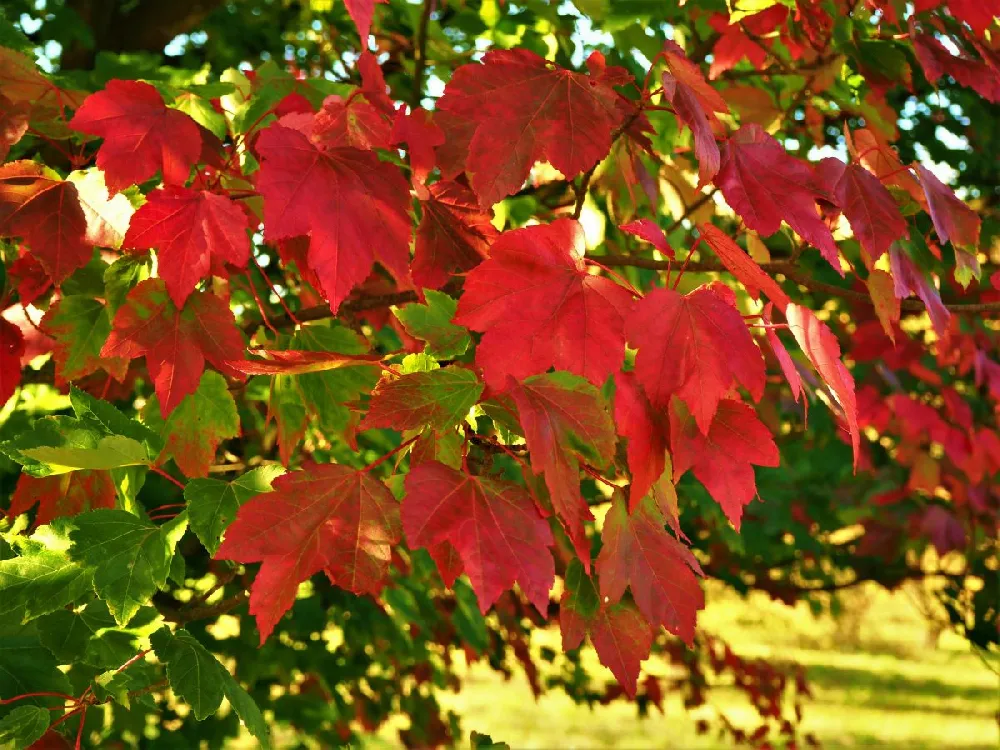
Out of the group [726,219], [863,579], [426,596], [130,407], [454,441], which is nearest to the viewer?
[454,441]

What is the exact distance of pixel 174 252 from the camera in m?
1.37

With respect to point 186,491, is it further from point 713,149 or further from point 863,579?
point 863,579

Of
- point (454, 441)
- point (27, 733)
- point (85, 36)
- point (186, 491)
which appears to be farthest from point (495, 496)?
point (85, 36)

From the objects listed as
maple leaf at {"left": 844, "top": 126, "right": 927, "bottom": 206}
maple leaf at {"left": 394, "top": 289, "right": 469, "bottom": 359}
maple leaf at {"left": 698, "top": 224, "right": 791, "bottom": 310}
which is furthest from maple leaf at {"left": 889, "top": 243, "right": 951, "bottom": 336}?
maple leaf at {"left": 394, "top": 289, "right": 469, "bottom": 359}

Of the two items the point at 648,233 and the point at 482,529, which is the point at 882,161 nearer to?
the point at 648,233

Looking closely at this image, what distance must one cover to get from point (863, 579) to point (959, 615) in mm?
383

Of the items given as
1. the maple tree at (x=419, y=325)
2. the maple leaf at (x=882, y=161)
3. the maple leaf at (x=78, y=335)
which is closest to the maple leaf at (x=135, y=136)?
the maple tree at (x=419, y=325)

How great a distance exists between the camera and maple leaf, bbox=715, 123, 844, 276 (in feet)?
4.32

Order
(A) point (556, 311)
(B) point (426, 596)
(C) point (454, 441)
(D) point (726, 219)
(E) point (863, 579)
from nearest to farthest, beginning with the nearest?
1. (A) point (556, 311)
2. (C) point (454, 441)
3. (B) point (426, 596)
4. (D) point (726, 219)
5. (E) point (863, 579)

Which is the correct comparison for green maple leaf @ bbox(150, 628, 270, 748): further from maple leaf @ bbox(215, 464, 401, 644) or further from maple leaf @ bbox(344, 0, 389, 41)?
maple leaf @ bbox(344, 0, 389, 41)

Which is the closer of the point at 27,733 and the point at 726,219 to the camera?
the point at 27,733

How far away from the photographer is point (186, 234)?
1.38 metres

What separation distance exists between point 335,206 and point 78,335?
0.60 metres

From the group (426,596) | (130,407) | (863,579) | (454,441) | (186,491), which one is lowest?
(863,579)
